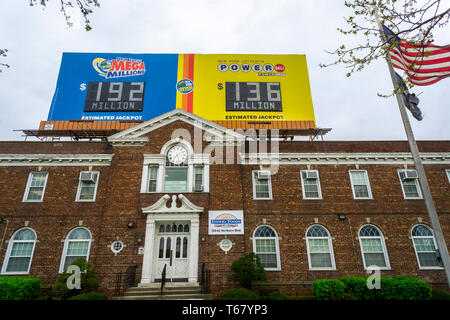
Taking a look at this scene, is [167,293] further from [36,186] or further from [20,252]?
[36,186]

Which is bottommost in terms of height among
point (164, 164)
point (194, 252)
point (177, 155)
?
point (194, 252)

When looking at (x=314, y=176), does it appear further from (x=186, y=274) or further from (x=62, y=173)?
(x=62, y=173)

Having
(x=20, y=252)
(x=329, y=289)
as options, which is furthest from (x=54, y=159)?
(x=329, y=289)

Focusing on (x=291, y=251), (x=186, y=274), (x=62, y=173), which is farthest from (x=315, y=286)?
(x=62, y=173)

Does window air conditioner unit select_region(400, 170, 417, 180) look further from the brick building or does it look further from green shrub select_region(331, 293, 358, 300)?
green shrub select_region(331, 293, 358, 300)

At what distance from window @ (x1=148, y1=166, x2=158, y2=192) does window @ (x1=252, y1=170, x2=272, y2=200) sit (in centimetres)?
546

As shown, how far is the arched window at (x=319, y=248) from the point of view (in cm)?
1500

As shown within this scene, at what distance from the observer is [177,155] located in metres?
16.3

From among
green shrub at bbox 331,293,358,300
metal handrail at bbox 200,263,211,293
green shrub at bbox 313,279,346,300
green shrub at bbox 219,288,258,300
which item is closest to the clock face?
metal handrail at bbox 200,263,211,293

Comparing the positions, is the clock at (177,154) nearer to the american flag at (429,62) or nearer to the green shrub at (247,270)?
the green shrub at (247,270)

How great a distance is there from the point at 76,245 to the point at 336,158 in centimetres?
1499

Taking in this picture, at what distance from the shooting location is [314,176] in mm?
16641

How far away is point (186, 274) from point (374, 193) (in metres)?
11.1

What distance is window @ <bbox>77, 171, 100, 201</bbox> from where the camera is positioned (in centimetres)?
1605
